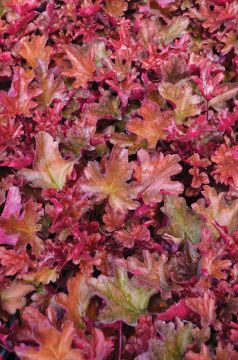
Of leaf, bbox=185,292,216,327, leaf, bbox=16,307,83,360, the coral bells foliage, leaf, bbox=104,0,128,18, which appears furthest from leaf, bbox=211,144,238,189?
leaf, bbox=104,0,128,18

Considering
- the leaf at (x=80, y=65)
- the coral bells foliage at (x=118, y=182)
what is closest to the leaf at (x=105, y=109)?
the coral bells foliage at (x=118, y=182)

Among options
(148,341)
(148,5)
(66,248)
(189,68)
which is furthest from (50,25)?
(148,341)

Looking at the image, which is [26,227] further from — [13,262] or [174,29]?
[174,29]

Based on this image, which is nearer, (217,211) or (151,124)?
(217,211)

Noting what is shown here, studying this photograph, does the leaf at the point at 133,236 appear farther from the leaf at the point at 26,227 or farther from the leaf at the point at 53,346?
the leaf at the point at 53,346

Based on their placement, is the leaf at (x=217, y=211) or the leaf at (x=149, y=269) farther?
the leaf at (x=217, y=211)

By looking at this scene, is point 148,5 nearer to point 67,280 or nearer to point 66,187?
point 66,187

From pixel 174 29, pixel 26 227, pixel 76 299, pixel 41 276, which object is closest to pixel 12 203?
pixel 26 227
